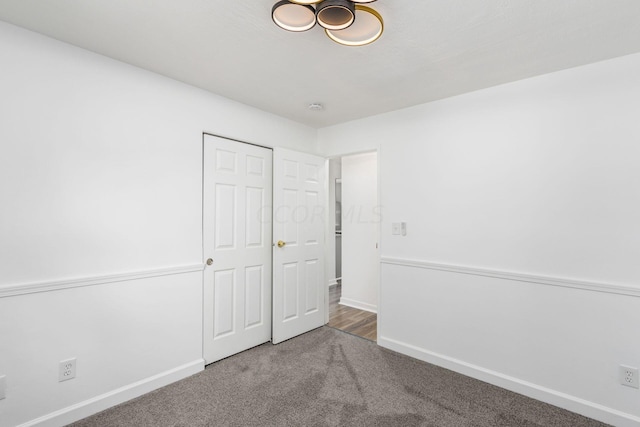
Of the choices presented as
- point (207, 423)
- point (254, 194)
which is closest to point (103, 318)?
point (207, 423)

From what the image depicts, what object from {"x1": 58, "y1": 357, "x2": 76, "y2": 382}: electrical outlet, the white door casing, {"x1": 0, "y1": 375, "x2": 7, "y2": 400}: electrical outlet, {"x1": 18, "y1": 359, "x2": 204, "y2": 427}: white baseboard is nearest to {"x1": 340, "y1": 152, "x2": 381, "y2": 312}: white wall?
the white door casing

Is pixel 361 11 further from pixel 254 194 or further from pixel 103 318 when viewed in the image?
pixel 103 318

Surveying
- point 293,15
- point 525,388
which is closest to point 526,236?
point 525,388

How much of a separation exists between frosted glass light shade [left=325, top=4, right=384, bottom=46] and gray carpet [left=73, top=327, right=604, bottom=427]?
2371 mm

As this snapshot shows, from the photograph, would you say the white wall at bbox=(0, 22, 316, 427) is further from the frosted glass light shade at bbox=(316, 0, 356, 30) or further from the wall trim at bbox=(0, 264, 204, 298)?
the frosted glass light shade at bbox=(316, 0, 356, 30)

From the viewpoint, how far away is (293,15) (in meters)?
1.55

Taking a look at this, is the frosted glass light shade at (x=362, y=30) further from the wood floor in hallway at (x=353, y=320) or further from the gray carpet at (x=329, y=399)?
the wood floor in hallway at (x=353, y=320)

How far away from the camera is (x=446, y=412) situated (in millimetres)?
2066

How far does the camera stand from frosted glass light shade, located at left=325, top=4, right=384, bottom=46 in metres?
1.55

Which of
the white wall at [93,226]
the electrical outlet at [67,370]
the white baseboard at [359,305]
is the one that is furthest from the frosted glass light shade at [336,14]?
the white baseboard at [359,305]

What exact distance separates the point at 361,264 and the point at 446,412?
→ 247 centimetres

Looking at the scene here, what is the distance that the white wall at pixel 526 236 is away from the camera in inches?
79.4

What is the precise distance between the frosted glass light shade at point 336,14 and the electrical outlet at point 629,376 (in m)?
2.76

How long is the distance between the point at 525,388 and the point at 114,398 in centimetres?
304
